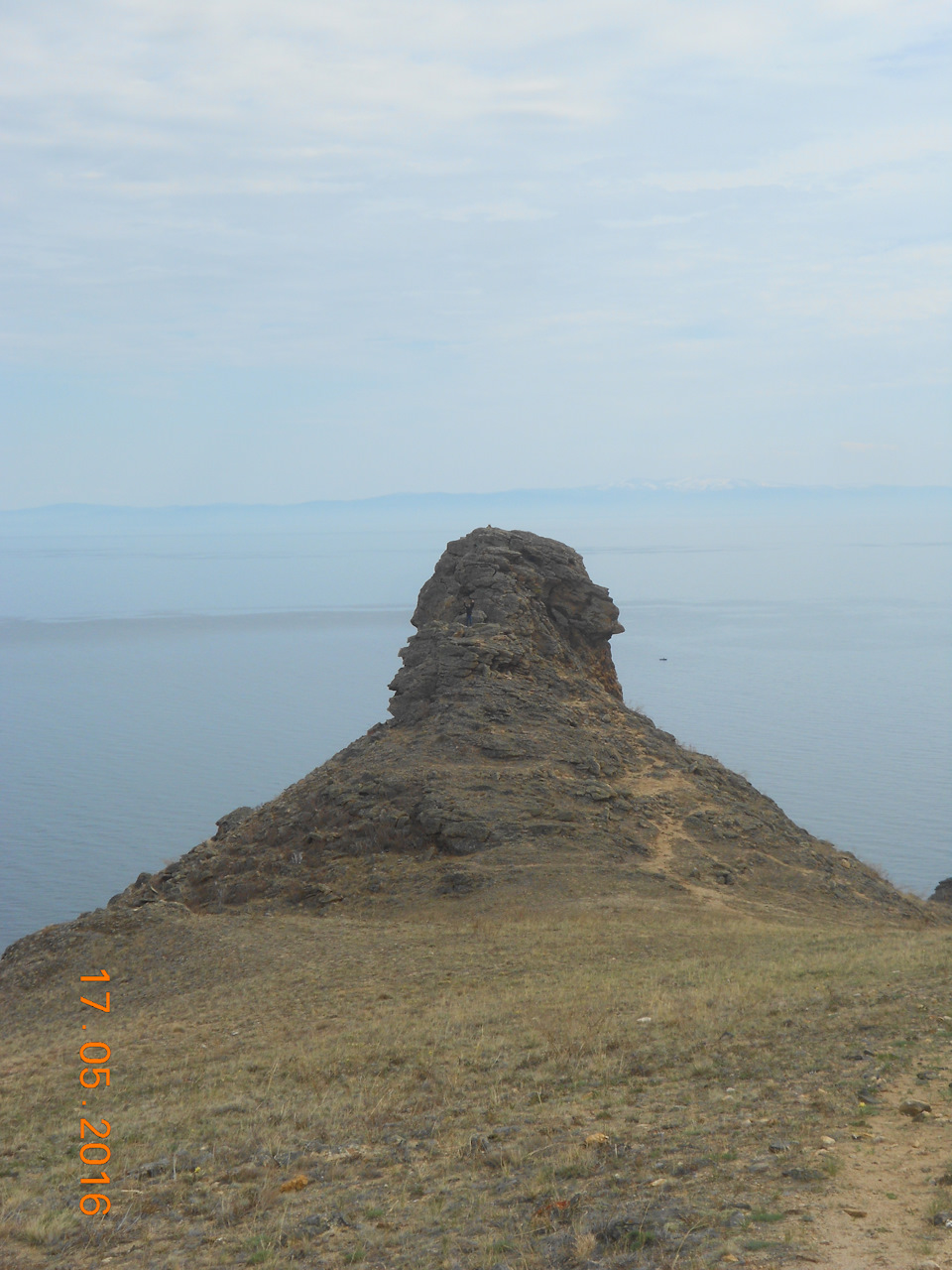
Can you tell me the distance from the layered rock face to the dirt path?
15367 millimetres

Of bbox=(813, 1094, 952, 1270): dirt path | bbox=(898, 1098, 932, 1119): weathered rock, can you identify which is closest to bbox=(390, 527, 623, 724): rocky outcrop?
bbox=(898, 1098, 932, 1119): weathered rock

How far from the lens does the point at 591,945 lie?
787 inches

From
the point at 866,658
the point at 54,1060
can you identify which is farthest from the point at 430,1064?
the point at 866,658

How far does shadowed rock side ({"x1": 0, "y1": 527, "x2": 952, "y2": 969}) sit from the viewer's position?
2597 centimetres

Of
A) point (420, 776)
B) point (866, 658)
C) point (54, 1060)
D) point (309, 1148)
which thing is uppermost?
point (866, 658)

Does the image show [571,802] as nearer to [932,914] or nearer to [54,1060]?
[932,914]

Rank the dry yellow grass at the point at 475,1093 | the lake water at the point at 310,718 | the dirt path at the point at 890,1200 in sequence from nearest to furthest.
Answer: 1. the dirt path at the point at 890,1200
2. the dry yellow grass at the point at 475,1093
3. the lake water at the point at 310,718

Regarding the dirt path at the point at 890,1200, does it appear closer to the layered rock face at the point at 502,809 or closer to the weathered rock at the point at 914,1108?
the weathered rock at the point at 914,1108

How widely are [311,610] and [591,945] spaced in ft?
582
